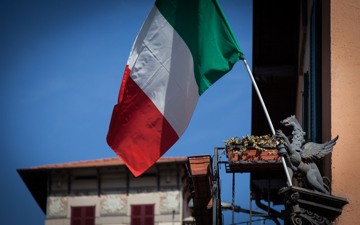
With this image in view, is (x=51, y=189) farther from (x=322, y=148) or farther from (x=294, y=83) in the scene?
(x=322, y=148)

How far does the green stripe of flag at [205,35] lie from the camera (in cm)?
1317

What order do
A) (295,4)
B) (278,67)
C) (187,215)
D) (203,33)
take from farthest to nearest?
(187,215), (278,67), (295,4), (203,33)

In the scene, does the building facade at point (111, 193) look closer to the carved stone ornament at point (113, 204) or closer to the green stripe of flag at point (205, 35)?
the carved stone ornament at point (113, 204)

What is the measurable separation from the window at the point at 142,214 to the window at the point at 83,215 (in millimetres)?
1806

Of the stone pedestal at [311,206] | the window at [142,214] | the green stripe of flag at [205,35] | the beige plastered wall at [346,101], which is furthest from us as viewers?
the window at [142,214]

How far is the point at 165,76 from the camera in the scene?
1360cm

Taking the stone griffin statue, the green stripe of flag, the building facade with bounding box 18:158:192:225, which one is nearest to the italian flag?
the green stripe of flag

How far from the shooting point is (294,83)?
21.7 m

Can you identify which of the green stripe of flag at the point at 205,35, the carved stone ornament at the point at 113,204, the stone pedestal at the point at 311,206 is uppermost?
the green stripe of flag at the point at 205,35

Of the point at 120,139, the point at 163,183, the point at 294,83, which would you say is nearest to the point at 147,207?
the point at 163,183

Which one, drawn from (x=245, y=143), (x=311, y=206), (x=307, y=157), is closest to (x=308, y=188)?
(x=311, y=206)

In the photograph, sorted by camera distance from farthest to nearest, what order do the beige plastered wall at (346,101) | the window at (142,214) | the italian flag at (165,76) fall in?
→ the window at (142,214) → the italian flag at (165,76) → the beige plastered wall at (346,101)

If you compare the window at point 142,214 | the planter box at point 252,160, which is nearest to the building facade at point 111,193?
the window at point 142,214

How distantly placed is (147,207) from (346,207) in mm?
35733
